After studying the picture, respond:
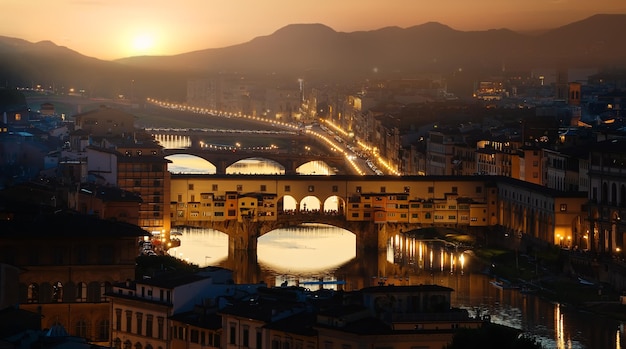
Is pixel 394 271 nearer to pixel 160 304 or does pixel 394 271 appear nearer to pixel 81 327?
pixel 81 327

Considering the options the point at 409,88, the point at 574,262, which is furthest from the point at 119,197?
the point at 409,88

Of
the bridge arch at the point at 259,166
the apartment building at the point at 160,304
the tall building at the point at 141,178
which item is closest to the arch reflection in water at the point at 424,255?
the tall building at the point at 141,178

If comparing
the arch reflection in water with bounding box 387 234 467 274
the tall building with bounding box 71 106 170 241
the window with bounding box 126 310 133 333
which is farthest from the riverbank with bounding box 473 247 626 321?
the window with bounding box 126 310 133 333

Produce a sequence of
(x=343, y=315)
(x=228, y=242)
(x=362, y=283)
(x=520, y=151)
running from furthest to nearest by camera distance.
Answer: (x=520, y=151) < (x=228, y=242) < (x=362, y=283) < (x=343, y=315)

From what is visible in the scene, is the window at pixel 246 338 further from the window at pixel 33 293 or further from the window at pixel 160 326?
the window at pixel 33 293

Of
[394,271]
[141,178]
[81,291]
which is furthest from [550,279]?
[81,291]

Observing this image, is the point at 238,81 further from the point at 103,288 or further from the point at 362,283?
the point at 103,288

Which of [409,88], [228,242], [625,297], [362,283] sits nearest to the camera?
[625,297]
